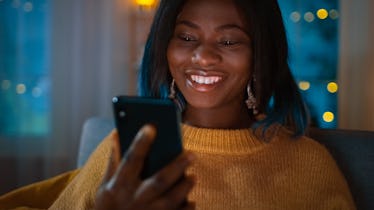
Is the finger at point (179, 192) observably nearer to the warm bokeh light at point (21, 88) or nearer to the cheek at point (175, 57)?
the cheek at point (175, 57)

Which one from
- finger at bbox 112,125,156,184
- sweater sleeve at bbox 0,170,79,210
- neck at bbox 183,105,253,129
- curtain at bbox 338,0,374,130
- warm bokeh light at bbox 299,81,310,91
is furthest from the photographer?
warm bokeh light at bbox 299,81,310,91

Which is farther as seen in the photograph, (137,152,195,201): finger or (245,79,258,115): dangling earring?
(245,79,258,115): dangling earring

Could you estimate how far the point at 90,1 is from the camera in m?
2.53

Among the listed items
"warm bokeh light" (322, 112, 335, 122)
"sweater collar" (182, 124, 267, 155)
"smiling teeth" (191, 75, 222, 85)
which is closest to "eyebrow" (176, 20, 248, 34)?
"smiling teeth" (191, 75, 222, 85)

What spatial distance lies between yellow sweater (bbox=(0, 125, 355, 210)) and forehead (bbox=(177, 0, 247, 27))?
0.25 meters

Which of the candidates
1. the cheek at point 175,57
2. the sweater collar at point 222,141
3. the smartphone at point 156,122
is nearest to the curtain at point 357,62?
the sweater collar at point 222,141

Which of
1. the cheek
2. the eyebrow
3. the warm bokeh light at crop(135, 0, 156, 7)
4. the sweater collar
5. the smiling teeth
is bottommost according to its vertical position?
the sweater collar

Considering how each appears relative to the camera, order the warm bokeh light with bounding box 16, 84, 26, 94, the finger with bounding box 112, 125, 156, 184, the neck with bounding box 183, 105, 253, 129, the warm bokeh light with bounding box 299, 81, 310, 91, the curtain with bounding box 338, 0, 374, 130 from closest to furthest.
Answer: the finger with bounding box 112, 125, 156, 184, the neck with bounding box 183, 105, 253, 129, the curtain with bounding box 338, 0, 374, 130, the warm bokeh light with bounding box 16, 84, 26, 94, the warm bokeh light with bounding box 299, 81, 310, 91

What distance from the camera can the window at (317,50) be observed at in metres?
2.53

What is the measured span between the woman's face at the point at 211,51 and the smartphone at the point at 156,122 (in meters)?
0.36

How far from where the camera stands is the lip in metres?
0.96

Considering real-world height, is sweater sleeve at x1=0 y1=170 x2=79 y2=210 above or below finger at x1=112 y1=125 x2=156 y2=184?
below

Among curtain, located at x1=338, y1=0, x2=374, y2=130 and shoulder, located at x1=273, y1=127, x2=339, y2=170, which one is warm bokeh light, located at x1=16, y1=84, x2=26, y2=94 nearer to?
curtain, located at x1=338, y1=0, x2=374, y2=130

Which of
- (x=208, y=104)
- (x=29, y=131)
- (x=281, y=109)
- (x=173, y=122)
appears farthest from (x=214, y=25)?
(x=29, y=131)
